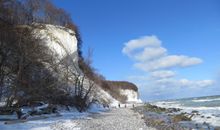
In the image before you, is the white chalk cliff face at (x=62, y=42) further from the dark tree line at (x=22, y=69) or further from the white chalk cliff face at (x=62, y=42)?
the dark tree line at (x=22, y=69)

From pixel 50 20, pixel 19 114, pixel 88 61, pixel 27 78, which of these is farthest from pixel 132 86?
pixel 19 114

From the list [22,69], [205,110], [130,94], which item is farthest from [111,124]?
[130,94]

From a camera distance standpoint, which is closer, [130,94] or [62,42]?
[62,42]

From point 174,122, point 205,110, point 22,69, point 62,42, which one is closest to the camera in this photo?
point 174,122

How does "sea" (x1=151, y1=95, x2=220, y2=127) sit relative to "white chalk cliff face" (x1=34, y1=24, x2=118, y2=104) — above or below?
below

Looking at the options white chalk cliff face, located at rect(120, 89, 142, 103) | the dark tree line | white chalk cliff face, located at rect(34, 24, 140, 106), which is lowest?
the dark tree line

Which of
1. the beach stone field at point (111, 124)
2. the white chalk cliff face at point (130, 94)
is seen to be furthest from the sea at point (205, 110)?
the white chalk cliff face at point (130, 94)

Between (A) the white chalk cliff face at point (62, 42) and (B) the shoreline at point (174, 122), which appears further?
(A) the white chalk cliff face at point (62, 42)

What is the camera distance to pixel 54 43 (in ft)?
154

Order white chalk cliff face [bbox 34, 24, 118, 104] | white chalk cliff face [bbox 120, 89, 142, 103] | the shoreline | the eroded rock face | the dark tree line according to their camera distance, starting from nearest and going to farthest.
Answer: the shoreline < the dark tree line < the eroded rock face < white chalk cliff face [bbox 34, 24, 118, 104] < white chalk cliff face [bbox 120, 89, 142, 103]

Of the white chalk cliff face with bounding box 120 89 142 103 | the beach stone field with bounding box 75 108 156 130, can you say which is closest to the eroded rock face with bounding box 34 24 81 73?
the beach stone field with bounding box 75 108 156 130

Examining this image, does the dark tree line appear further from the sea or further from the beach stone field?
the sea

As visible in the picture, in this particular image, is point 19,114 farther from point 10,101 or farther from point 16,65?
point 16,65

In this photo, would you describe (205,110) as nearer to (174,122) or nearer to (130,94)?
(174,122)
